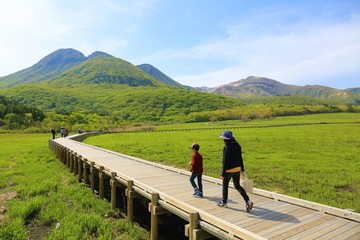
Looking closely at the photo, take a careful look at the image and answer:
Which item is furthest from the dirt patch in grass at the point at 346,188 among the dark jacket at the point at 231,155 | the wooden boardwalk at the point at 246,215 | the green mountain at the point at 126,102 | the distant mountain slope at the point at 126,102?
the distant mountain slope at the point at 126,102

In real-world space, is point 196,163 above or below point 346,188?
above

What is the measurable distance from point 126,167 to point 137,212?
2748 mm

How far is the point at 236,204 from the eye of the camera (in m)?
8.02

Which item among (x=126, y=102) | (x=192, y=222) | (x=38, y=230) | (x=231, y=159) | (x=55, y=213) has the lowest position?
(x=38, y=230)

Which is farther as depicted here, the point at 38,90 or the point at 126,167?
the point at 38,90

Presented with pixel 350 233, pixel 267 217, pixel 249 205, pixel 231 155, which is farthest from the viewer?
pixel 231 155

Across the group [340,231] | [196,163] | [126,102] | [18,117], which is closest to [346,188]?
[340,231]

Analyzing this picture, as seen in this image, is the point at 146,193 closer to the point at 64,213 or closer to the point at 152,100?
the point at 64,213

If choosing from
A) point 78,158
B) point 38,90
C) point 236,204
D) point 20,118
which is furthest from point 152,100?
point 236,204

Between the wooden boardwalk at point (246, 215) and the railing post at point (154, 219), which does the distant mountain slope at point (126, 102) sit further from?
the railing post at point (154, 219)

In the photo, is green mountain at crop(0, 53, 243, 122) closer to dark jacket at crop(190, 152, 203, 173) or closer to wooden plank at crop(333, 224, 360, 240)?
dark jacket at crop(190, 152, 203, 173)

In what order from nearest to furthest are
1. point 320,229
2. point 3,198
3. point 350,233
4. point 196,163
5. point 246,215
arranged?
point 350,233
point 320,229
point 246,215
point 196,163
point 3,198

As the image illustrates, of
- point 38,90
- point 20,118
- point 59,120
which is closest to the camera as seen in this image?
point 20,118

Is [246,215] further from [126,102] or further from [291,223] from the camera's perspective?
[126,102]
